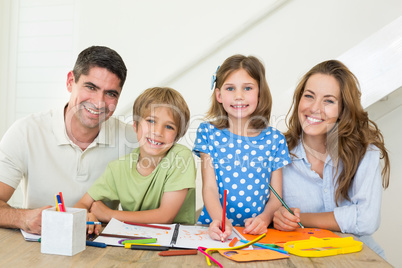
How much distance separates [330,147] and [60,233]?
1.04 meters

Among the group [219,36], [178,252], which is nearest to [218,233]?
[178,252]

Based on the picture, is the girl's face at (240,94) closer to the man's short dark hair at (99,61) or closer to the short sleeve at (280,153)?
the short sleeve at (280,153)

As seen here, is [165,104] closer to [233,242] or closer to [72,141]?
[72,141]

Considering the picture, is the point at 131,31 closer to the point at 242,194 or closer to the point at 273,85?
the point at 273,85

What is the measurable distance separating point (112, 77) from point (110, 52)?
10 cm

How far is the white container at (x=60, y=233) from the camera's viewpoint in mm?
801

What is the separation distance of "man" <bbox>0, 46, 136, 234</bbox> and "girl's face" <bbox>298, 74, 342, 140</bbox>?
710mm

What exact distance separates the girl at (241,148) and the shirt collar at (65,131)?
0.37 m

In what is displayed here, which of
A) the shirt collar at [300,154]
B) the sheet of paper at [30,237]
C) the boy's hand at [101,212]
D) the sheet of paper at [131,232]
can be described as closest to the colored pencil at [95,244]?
the sheet of paper at [131,232]

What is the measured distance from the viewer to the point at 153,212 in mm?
1181

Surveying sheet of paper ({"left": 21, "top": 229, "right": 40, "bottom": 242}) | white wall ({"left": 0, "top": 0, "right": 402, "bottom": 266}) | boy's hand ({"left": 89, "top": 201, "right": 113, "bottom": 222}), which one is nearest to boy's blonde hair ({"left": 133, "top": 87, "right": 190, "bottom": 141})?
boy's hand ({"left": 89, "top": 201, "right": 113, "bottom": 222})

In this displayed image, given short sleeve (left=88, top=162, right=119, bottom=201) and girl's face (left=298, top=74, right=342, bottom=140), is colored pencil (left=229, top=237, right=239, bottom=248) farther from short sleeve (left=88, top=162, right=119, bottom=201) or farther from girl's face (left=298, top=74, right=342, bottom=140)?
girl's face (left=298, top=74, right=342, bottom=140)

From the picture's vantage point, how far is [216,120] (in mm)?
1481

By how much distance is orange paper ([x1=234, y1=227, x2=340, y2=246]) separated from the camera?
970 mm
